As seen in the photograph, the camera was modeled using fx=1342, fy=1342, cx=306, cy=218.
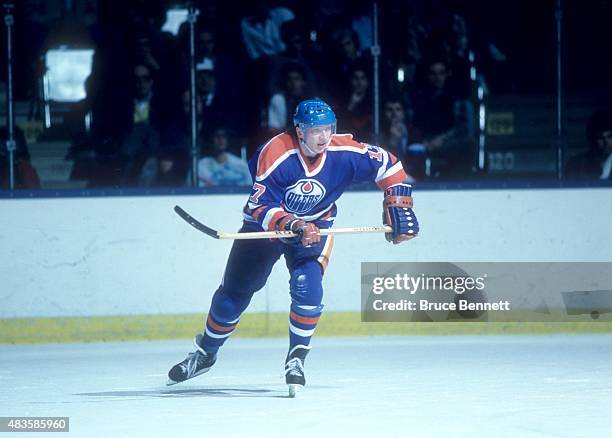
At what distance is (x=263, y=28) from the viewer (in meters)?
8.74

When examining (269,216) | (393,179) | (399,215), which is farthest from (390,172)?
(269,216)

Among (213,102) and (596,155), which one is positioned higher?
(213,102)

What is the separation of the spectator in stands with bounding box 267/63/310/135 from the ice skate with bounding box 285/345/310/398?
9.59 feet

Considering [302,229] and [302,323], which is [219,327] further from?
[302,229]

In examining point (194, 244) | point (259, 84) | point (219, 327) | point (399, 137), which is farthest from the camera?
point (259, 84)

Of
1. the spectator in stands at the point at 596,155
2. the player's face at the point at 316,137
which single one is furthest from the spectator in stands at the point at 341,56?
the player's face at the point at 316,137

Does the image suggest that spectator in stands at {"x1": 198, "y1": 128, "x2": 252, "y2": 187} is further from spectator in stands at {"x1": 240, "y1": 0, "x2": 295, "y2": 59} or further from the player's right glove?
the player's right glove

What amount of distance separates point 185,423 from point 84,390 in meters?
1.22

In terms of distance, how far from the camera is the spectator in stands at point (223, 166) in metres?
8.12

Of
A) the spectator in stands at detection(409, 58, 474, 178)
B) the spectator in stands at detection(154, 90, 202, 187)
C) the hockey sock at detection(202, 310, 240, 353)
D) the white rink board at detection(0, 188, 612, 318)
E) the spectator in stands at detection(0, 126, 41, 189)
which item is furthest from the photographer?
the spectator in stands at detection(409, 58, 474, 178)

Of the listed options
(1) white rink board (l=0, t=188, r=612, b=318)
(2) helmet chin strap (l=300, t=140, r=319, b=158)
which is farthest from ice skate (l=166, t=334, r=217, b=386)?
(1) white rink board (l=0, t=188, r=612, b=318)

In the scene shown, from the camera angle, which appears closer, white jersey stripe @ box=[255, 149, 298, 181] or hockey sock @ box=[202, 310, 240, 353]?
white jersey stripe @ box=[255, 149, 298, 181]

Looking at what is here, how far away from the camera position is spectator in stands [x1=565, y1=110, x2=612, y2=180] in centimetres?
812

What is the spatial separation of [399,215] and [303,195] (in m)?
0.42
